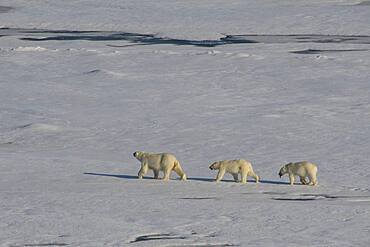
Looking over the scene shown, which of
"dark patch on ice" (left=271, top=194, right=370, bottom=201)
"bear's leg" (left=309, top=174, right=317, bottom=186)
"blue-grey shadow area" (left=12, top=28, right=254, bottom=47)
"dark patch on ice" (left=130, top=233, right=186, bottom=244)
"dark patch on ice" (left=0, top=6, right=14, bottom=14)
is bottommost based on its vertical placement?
"dark patch on ice" (left=130, top=233, right=186, bottom=244)

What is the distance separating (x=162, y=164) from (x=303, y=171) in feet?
4.01

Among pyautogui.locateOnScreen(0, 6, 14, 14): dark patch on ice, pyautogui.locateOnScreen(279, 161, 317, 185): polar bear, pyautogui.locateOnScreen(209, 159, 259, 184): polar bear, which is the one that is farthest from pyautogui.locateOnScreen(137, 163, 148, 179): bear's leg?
pyautogui.locateOnScreen(0, 6, 14, 14): dark patch on ice

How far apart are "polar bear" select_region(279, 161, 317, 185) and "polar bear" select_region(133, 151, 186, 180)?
89cm

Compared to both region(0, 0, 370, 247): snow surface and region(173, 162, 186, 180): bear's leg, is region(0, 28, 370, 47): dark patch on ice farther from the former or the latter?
region(173, 162, 186, 180): bear's leg

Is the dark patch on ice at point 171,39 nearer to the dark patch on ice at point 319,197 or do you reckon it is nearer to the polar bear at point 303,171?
the polar bear at point 303,171

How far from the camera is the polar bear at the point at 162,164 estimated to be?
960 cm

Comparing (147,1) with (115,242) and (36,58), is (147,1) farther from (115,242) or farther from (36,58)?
(115,242)

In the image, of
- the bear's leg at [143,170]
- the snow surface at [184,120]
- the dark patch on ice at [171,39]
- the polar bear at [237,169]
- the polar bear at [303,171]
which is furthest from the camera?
the dark patch on ice at [171,39]

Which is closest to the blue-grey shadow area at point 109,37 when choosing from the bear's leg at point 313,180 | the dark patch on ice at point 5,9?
the dark patch on ice at point 5,9

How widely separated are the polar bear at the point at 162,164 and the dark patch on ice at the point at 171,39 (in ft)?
37.3

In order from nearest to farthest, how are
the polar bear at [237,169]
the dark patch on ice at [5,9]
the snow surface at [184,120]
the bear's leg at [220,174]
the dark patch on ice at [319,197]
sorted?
1. the snow surface at [184,120]
2. the dark patch on ice at [319,197]
3. the polar bear at [237,169]
4. the bear's leg at [220,174]
5. the dark patch on ice at [5,9]

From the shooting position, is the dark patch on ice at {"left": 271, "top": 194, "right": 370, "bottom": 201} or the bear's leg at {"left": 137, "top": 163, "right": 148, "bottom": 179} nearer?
the dark patch on ice at {"left": 271, "top": 194, "right": 370, "bottom": 201}

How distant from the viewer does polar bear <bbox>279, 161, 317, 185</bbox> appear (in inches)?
368

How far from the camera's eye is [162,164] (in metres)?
9.68
